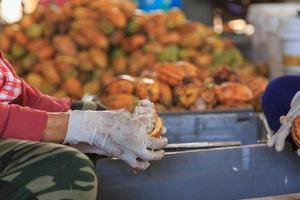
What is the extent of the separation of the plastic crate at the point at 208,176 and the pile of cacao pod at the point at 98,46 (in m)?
1.81

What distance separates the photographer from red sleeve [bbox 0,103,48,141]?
1.47 m

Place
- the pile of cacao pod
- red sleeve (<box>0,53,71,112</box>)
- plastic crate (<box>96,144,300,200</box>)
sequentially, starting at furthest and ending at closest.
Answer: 1. the pile of cacao pod
2. red sleeve (<box>0,53,71,112</box>)
3. plastic crate (<box>96,144,300,200</box>)

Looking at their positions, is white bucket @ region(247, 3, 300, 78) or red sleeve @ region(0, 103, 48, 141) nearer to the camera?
red sleeve @ region(0, 103, 48, 141)

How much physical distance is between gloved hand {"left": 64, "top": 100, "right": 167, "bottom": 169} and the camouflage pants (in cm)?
15

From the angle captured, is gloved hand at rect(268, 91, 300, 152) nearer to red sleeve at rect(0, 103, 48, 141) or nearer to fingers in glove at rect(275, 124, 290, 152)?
fingers in glove at rect(275, 124, 290, 152)

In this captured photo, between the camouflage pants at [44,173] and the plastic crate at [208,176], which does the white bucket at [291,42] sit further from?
the camouflage pants at [44,173]

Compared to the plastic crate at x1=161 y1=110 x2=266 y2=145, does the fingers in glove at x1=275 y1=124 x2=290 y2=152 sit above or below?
above

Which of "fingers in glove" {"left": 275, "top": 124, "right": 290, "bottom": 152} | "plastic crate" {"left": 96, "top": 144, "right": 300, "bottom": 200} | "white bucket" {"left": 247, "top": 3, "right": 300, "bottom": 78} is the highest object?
"fingers in glove" {"left": 275, "top": 124, "right": 290, "bottom": 152}

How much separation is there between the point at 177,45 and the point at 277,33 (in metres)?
0.75

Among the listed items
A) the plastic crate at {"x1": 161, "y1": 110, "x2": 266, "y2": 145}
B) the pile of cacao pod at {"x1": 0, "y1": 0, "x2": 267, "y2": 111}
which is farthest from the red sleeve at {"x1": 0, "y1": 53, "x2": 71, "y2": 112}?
the pile of cacao pod at {"x1": 0, "y1": 0, "x2": 267, "y2": 111}

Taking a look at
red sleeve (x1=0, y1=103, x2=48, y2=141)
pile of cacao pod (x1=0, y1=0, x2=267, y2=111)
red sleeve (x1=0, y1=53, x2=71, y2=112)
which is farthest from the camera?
pile of cacao pod (x1=0, y1=0, x2=267, y2=111)

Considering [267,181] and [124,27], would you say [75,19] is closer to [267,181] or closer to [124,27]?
[124,27]

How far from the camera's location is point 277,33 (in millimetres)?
3980

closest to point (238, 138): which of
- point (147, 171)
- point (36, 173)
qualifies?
point (147, 171)
